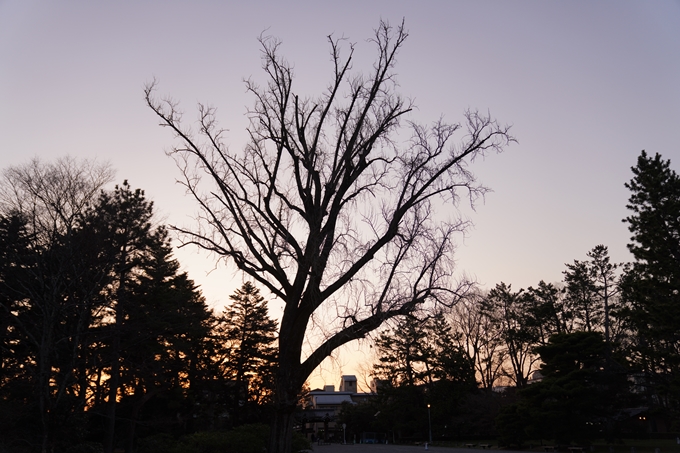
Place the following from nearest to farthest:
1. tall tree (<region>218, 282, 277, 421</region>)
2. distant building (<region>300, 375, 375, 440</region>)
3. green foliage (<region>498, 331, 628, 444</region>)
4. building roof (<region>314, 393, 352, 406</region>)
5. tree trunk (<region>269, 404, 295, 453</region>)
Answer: tree trunk (<region>269, 404, 295, 453</region>) < green foliage (<region>498, 331, 628, 444</region>) < tall tree (<region>218, 282, 277, 421</region>) < distant building (<region>300, 375, 375, 440</region>) < building roof (<region>314, 393, 352, 406</region>)

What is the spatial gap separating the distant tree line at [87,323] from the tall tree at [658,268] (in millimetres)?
25616

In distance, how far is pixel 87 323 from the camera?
2584cm

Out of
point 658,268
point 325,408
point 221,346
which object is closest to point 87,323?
point 221,346

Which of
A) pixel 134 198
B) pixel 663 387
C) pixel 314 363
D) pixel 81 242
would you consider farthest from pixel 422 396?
pixel 314 363

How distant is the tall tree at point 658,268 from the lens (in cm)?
2928

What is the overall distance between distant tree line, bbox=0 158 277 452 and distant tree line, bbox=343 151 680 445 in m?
13.1

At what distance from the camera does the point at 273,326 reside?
5059cm

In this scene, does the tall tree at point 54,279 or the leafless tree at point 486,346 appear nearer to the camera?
the tall tree at point 54,279

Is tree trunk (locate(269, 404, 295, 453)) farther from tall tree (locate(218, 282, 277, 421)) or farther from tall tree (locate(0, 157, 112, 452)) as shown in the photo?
tall tree (locate(218, 282, 277, 421))

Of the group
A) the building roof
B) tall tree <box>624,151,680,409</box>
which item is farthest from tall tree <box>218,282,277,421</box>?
the building roof

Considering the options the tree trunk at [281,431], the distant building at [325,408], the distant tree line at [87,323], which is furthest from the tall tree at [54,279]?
the distant building at [325,408]

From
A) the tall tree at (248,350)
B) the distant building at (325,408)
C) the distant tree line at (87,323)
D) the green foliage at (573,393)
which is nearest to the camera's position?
the distant tree line at (87,323)

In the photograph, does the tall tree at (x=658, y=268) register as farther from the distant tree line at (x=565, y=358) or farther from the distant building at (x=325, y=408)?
the distant building at (x=325, y=408)

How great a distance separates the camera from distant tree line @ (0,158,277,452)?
2199cm
